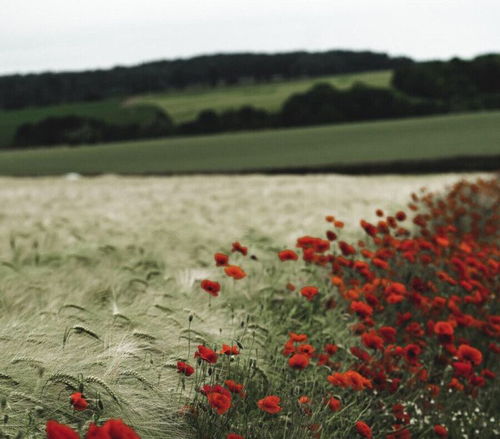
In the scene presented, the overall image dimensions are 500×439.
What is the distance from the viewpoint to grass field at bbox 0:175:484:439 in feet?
5.94

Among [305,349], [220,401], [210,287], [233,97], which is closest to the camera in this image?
[220,401]

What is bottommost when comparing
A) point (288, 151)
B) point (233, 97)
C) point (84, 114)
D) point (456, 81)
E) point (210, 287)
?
point (288, 151)

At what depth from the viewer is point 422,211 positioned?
7.52 meters

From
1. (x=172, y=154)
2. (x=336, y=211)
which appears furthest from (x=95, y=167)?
(x=336, y=211)

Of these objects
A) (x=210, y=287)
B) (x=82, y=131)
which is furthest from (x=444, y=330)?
(x=82, y=131)

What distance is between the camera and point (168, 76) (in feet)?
139

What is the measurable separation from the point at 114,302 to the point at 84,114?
38749 mm

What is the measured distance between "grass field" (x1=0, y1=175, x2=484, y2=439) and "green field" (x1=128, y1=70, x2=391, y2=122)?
1240 inches

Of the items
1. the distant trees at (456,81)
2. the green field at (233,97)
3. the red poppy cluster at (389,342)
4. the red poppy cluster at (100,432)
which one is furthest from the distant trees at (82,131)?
the red poppy cluster at (100,432)

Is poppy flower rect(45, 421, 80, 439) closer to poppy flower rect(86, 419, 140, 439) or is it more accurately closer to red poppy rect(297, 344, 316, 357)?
poppy flower rect(86, 419, 140, 439)

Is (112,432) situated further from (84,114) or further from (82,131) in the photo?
(84,114)

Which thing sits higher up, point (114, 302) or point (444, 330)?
point (114, 302)

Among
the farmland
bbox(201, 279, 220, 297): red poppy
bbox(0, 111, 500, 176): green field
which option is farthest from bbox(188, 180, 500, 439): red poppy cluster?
the farmland

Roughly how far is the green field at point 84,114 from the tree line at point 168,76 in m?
0.93
